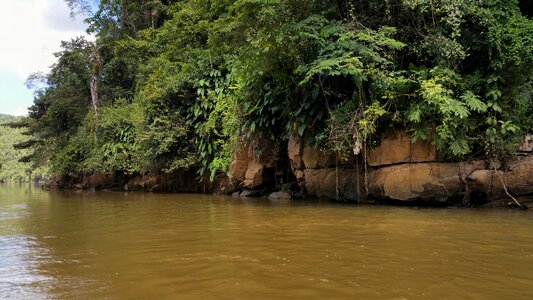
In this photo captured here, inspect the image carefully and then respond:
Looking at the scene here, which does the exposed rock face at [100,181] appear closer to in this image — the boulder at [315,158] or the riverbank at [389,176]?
the riverbank at [389,176]

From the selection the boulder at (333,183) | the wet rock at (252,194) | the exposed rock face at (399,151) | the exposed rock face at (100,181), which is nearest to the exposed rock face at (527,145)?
the exposed rock face at (399,151)

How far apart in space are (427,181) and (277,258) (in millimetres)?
5950

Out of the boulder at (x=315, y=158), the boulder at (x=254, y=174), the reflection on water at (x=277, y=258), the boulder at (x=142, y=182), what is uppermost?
the boulder at (x=315, y=158)

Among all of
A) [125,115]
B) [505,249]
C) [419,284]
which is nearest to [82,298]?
[419,284]

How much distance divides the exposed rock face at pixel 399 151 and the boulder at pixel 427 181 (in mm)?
163

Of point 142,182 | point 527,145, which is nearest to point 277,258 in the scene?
point 527,145

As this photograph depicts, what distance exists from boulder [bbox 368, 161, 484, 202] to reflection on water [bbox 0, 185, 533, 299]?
1644mm

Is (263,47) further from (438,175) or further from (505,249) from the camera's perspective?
(505,249)

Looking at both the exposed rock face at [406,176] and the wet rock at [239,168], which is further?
the wet rock at [239,168]

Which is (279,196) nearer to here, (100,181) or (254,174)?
(254,174)

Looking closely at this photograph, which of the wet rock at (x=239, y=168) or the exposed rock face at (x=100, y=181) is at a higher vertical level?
the wet rock at (x=239, y=168)

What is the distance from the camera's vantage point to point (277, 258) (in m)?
4.11

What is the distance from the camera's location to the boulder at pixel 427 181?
8.73 meters

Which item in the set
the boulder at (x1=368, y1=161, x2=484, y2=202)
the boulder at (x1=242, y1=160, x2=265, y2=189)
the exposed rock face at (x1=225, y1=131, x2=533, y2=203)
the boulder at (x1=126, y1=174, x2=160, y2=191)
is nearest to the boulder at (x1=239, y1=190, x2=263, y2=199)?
the boulder at (x1=242, y1=160, x2=265, y2=189)
